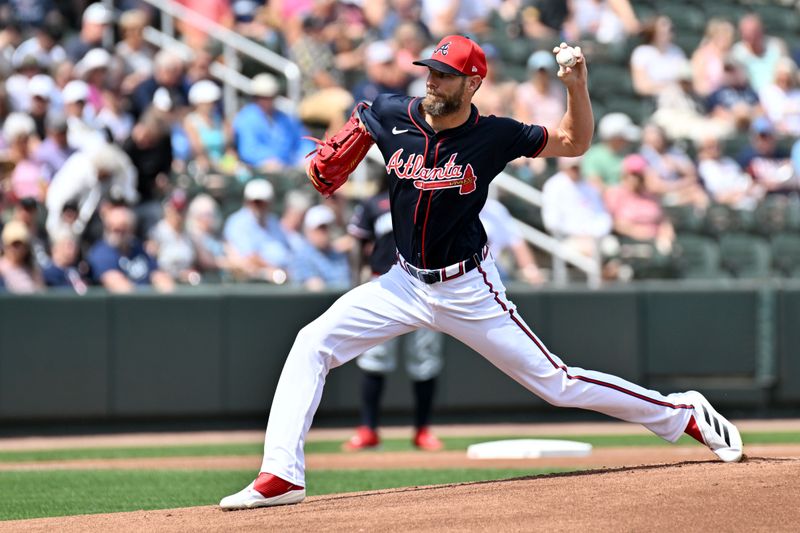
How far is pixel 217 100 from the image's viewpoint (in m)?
12.8

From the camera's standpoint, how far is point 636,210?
40.7ft

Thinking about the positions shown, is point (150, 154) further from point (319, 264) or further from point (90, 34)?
point (90, 34)

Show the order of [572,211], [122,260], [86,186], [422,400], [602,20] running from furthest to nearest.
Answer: [602,20], [572,211], [86,186], [122,260], [422,400]

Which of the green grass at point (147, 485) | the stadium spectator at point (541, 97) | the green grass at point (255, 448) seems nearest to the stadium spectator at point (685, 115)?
the stadium spectator at point (541, 97)

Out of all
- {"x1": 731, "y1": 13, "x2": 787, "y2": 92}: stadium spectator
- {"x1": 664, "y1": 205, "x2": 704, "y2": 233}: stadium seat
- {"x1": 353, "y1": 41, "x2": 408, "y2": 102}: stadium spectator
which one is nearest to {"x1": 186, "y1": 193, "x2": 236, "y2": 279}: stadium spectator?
{"x1": 353, "y1": 41, "x2": 408, "y2": 102}: stadium spectator

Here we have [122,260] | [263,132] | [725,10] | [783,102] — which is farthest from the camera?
→ [725,10]

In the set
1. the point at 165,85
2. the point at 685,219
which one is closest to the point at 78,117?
the point at 165,85

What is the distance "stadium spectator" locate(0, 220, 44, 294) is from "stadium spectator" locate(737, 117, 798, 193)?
7.45 metres

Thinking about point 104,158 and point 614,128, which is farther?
point 614,128

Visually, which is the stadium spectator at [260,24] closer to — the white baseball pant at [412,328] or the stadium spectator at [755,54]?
the stadium spectator at [755,54]

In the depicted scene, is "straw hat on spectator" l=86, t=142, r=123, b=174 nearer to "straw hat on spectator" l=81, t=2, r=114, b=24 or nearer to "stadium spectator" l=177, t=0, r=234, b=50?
"straw hat on spectator" l=81, t=2, r=114, b=24

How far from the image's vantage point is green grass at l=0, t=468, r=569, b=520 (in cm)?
676

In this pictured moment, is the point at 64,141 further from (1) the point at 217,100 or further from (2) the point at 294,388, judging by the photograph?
(2) the point at 294,388

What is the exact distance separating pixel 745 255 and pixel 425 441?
4.63 meters
